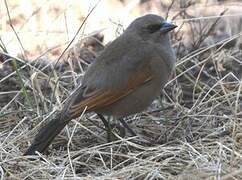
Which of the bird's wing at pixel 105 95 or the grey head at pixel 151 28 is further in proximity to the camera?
the grey head at pixel 151 28

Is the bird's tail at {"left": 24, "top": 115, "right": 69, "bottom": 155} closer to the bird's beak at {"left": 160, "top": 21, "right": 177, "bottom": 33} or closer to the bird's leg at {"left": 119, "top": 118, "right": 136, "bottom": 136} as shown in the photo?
the bird's leg at {"left": 119, "top": 118, "right": 136, "bottom": 136}

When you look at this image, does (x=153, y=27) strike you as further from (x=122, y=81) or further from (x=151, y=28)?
(x=122, y=81)

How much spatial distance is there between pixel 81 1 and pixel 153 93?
125 inches

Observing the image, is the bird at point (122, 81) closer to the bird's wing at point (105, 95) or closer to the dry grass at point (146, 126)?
the bird's wing at point (105, 95)

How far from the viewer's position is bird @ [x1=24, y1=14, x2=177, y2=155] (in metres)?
5.86

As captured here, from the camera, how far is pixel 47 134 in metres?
5.76

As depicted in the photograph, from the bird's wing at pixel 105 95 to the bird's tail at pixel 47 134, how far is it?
0.11 meters

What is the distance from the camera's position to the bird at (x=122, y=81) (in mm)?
5855

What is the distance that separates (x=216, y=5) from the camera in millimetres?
9164

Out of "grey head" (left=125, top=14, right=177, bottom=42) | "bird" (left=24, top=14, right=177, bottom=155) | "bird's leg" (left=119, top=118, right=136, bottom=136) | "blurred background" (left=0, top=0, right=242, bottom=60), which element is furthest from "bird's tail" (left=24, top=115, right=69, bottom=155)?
"blurred background" (left=0, top=0, right=242, bottom=60)

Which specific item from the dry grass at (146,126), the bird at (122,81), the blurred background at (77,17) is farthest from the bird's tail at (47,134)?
the blurred background at (77,17)

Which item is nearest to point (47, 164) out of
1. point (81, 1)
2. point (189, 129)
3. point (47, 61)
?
point (189, 129)

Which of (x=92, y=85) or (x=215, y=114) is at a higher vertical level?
(x=92, y=85)

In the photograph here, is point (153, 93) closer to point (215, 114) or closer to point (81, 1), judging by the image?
point (215, 114)
